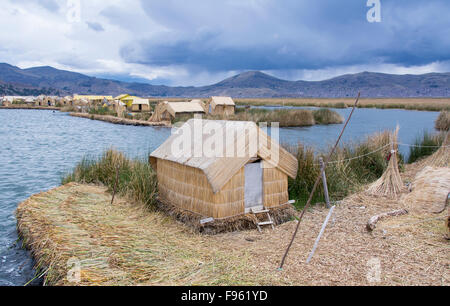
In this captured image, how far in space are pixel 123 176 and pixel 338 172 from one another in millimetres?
5016

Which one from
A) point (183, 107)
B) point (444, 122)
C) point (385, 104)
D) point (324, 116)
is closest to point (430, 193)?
point (444, 122)

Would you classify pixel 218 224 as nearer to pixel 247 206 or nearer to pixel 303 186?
pixel 247 206

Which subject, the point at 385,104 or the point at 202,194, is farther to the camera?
the point at 385,104

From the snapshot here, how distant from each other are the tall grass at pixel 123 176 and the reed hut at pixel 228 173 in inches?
15.5

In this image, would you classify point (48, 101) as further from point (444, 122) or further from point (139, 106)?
point (444, 122)

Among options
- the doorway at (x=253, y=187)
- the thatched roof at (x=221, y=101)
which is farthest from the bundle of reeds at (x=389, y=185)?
the thatched roof at (x=221, y=101)

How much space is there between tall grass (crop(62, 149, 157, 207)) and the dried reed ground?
37 cm

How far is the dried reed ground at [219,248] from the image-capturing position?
3.71m

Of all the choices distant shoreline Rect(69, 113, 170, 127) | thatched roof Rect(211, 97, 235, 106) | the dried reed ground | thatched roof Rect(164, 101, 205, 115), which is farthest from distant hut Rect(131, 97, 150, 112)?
the dried reed ground

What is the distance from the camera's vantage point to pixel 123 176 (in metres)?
8.41

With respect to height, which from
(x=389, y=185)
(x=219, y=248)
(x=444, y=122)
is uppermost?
(x=444, y=122)
